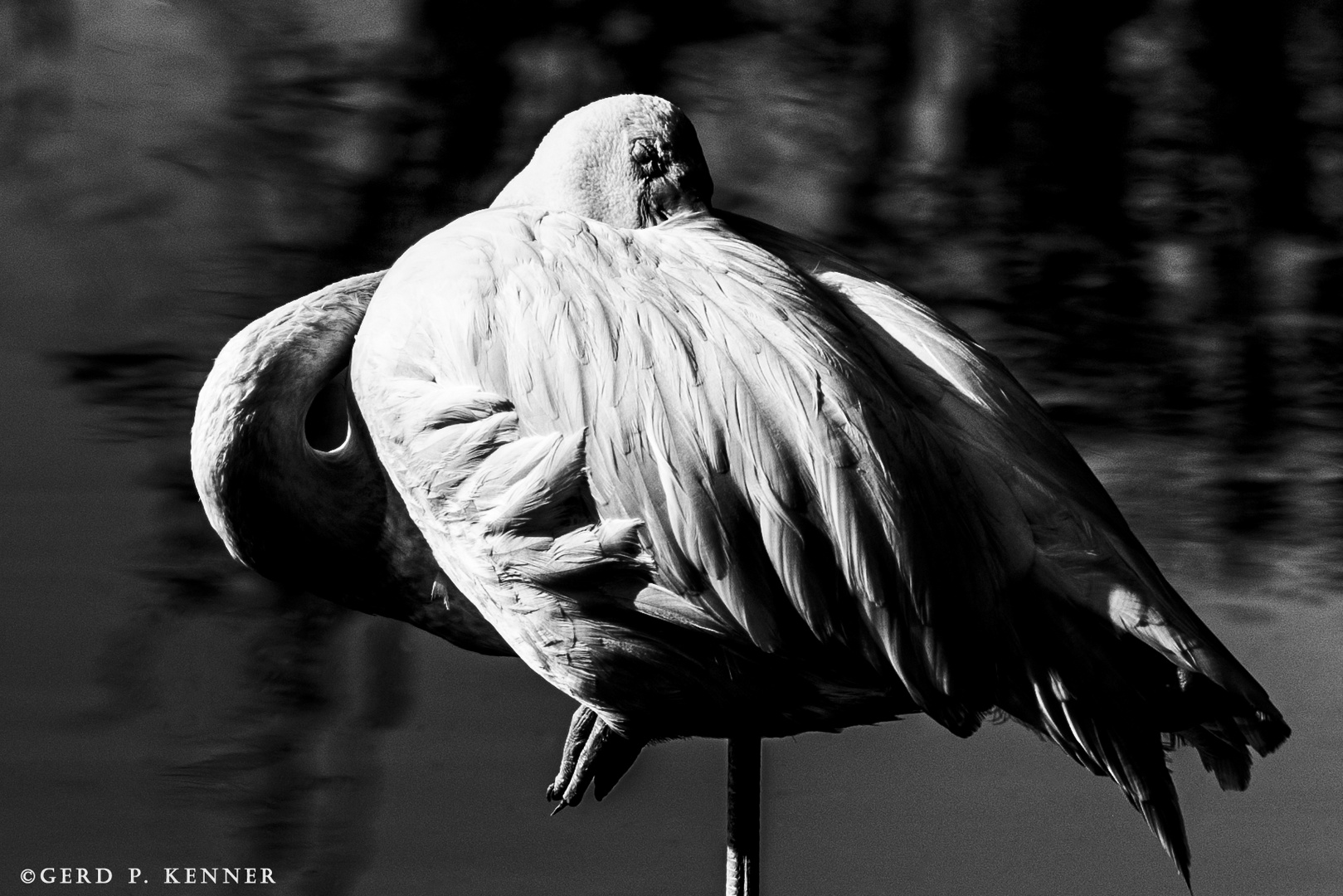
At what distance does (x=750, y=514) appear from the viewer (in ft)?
3.28

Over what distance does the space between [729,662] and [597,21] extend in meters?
1.28

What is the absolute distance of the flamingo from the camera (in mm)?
993

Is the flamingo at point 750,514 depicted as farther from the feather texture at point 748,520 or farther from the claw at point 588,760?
the claw at point 588,760

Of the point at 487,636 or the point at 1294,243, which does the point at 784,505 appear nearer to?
the point at 487,636

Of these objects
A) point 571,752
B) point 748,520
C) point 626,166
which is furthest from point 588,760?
point 626,166

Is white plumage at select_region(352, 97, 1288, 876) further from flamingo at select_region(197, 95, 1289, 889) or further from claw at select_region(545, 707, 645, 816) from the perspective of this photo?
claw at select_region(545, 707, 645, 816)

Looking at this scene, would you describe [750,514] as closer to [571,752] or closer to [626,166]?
[626,166]

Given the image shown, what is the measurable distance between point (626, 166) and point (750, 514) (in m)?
0.29

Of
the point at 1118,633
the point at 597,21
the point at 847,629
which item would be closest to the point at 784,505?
the point at 847,629

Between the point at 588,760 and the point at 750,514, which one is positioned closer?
the point at 750,514

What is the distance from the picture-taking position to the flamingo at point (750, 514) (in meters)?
0.99

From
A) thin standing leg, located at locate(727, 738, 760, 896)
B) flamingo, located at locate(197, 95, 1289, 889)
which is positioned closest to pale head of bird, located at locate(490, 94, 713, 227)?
flamingo, located at locate(197, 95, 1289, 889)

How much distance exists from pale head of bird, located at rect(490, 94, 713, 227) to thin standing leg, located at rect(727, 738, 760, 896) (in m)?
0.40

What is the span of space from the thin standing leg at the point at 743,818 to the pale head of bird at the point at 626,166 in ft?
1.31
